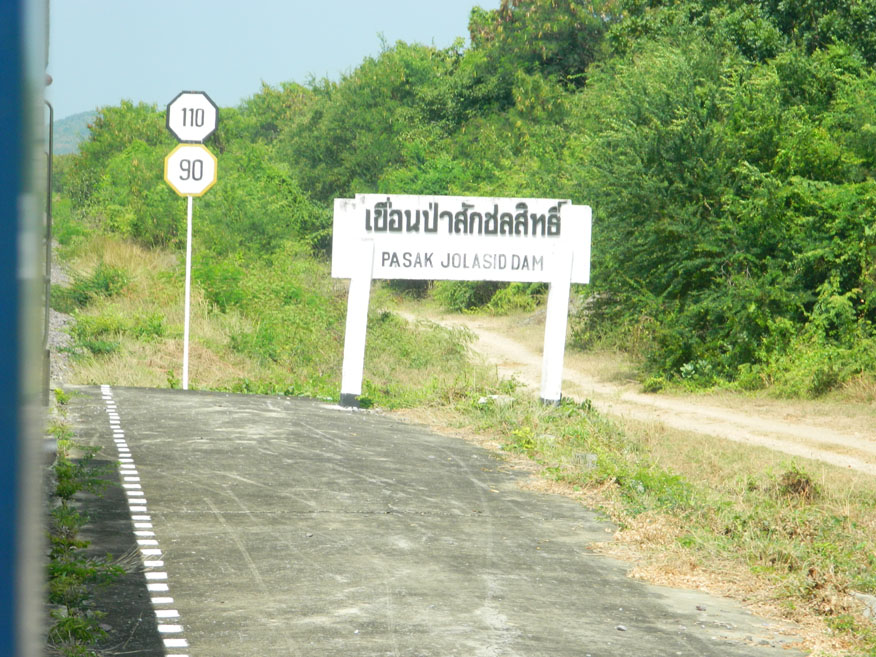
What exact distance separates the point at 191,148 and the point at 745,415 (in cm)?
941

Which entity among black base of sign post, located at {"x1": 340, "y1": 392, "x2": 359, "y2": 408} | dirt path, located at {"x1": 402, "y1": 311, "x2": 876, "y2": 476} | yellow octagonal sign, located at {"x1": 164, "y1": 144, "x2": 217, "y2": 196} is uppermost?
yellow octagonal sign, located at {"x1": 164, "y1": 144, "x2": 217, "y2": 196}

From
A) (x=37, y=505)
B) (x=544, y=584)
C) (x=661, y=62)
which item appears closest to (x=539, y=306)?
(x=661, y=62)

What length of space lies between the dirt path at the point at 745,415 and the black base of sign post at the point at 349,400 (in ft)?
10.2

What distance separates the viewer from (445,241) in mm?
13609

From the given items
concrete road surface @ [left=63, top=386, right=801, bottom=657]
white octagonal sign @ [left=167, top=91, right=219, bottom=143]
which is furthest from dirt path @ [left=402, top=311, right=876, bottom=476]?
white octagonal sign @ [left=167, top=91, right=219, bottom=143]

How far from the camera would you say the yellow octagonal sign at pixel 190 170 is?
16125mm

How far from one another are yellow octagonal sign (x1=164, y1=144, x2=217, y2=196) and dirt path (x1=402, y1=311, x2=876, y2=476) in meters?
5.56

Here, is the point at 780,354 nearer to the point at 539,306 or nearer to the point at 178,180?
the point at 178,180

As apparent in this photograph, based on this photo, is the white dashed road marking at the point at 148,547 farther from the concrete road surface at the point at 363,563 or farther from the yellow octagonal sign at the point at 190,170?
the yellow octagonal sign at the point at 190,170

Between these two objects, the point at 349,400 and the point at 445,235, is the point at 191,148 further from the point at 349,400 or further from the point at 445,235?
the point at 349,400

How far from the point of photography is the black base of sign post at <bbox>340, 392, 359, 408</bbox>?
44.8ft

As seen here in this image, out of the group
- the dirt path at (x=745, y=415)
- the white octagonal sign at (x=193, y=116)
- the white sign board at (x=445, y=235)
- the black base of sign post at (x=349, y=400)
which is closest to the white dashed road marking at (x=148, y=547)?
the black base of sign post at (x=349, y=400)

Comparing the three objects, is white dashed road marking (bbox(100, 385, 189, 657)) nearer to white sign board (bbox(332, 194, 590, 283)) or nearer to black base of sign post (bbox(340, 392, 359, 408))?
black base of sign post (bbox(340, 392, 359, 408))

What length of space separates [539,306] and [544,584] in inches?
1070
